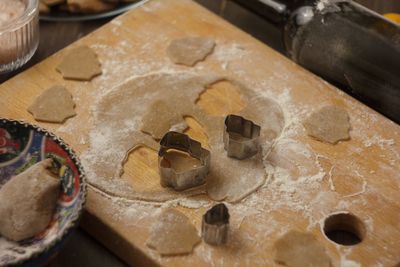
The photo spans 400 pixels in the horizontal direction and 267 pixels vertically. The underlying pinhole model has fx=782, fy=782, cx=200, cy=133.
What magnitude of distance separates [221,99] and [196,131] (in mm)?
95

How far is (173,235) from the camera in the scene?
3.88 feet

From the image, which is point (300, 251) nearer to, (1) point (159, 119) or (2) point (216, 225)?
(2) point (216, 225)

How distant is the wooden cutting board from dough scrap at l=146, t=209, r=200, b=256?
0.01 metres

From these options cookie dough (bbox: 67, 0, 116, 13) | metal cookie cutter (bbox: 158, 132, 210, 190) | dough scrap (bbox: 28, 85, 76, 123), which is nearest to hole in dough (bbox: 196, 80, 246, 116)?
metal cookie cutter (bbox: 158, 132, 210, 190)

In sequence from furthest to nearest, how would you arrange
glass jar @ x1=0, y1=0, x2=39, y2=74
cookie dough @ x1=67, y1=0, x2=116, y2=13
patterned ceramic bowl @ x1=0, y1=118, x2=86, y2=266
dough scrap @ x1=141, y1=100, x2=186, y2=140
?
cookie dough @ x1=67, y1=0, x2=116, y2=13
glass jar @ x1=0, y1=0, x2=39, y2=74
dough scrap @ x1=141, y1=100, x2=186, y2=140
patterned ceramic bowl @ x1=0, y1=118, x2=86, y2=266

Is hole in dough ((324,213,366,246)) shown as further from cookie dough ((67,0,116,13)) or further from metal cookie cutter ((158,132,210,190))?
cookie dough ((67,0,116,13))

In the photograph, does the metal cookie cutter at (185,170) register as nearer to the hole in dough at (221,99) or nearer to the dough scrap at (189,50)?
the hole in dough at (221,99)

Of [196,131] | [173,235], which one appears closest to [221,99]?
[196,131]

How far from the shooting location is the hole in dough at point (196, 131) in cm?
135

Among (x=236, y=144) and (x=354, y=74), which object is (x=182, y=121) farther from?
(x=354, y=74)

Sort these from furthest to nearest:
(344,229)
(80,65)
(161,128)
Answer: (80,65) → (161,128) → (344,229)

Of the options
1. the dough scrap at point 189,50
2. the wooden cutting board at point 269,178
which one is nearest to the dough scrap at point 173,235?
the wooden cutting board at point 269,178

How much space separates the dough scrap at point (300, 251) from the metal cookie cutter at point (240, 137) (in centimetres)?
17

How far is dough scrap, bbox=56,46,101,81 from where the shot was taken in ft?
4.72
